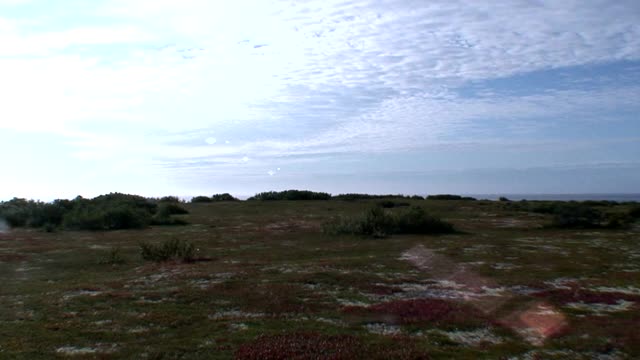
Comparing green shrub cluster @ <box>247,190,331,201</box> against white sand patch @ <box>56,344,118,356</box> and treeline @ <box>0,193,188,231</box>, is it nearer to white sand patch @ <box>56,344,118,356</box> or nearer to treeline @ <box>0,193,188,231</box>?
treeline @ <box>0,193,188,231</box>

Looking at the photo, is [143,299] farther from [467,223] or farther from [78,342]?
[467,223]

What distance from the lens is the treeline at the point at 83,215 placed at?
62.1 m

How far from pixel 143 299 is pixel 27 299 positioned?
429 centimetres

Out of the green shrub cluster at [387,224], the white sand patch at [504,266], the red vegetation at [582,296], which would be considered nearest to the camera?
the red vegetation at [582,296]

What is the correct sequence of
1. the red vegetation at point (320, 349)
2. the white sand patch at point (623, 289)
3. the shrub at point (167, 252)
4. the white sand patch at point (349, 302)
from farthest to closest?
the shrub at point (167, 252) → the white sand patch at point (623, 289) → the white sand patch at point (349, 302) → the red vegetation at point (320, 349)

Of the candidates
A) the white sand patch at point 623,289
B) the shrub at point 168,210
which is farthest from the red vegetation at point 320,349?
the shrub at point 168,210

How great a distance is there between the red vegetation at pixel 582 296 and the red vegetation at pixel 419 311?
13.4 feet

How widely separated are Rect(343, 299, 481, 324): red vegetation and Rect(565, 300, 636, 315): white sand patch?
386cm

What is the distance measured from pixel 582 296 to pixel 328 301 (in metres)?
9.57

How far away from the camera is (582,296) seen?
22.6 meters

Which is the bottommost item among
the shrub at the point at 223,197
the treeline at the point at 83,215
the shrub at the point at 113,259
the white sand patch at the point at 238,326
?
the white sand patch at the point at 238,326

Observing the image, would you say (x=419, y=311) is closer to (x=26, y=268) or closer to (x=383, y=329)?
(x=383, y=329)

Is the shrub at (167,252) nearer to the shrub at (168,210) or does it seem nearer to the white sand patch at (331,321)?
the white sand patch at (331,321)

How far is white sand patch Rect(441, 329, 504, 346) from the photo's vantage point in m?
16.3
